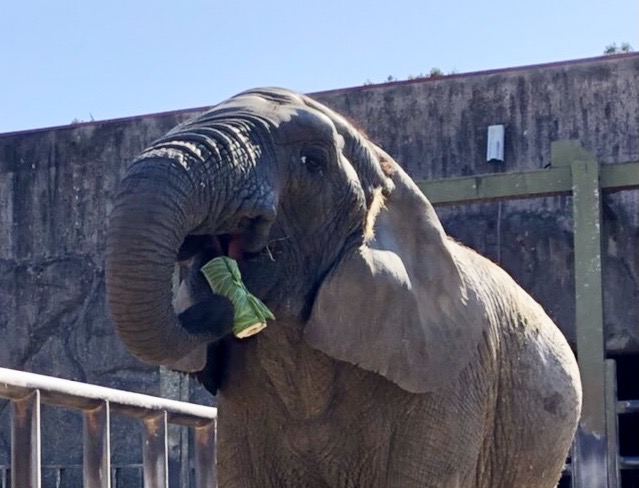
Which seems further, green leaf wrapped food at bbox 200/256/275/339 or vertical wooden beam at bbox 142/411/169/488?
vertical wooden beam at bbox 142/411/169/488

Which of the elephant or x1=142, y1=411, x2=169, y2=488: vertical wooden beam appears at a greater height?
the elephant

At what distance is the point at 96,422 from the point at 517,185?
6431mm

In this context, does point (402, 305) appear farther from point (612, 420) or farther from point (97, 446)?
point (612, 420)

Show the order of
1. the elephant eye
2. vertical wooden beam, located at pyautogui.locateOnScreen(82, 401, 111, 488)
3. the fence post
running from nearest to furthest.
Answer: the elephant eye → vertical wooden beam, located at pyautogui.locateOnScreen(82, 401, 111, 488) → the fence post

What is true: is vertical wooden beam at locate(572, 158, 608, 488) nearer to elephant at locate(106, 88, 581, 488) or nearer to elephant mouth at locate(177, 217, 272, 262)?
elephant at locate(106, 88, 581, 488)

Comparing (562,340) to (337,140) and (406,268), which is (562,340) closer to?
(406,268)

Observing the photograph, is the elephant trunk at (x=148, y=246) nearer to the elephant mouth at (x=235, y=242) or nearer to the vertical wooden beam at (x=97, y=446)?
the elephant mouth at (x=235, y=242)

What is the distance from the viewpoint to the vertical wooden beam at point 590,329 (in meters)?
10.8

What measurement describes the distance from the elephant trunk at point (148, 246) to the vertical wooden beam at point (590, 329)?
24.7ft

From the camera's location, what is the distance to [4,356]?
50.6 ft

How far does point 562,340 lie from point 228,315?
6.96 ft

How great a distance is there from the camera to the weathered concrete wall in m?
12.8

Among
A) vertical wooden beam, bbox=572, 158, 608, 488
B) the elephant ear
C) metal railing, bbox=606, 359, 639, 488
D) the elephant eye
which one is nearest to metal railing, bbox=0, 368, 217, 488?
the elephant ear

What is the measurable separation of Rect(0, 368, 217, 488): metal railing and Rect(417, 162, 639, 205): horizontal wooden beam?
4.77 metres
